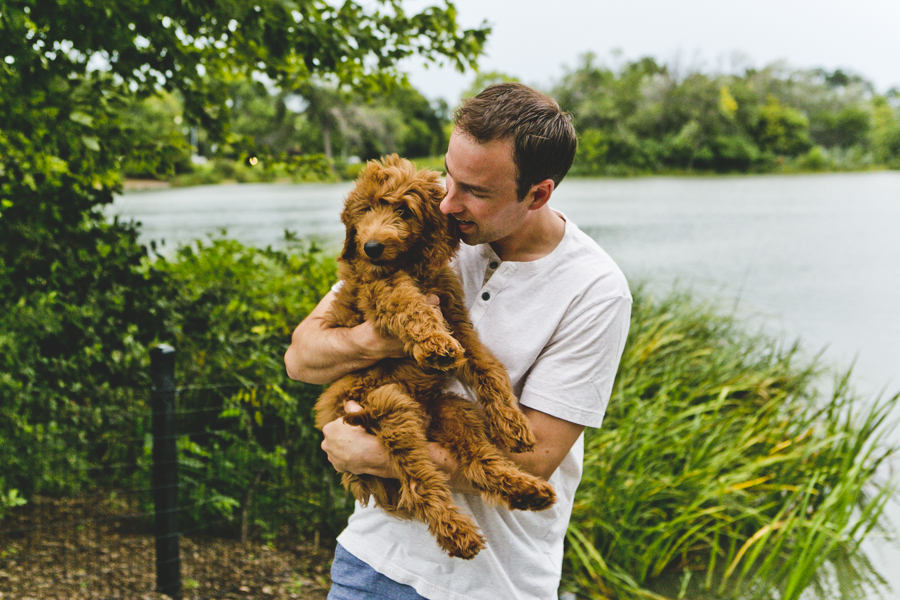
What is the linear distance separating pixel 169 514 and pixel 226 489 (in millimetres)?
683

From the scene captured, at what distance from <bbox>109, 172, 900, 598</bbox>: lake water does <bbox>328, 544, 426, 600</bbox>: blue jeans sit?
4.11 metres

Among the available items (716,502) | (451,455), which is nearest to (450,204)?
(451,455)

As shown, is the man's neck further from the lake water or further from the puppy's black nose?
the lake water

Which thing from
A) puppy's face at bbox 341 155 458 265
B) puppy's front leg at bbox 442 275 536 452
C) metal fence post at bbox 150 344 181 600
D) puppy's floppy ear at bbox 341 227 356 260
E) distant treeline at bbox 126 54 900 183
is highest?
distant treeline at bbox 126 54 900 183

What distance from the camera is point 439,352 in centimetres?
143

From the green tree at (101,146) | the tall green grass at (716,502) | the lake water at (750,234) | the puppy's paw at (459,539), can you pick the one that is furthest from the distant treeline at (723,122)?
the puppy's paw at (459,539)

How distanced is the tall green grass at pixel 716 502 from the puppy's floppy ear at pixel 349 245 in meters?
2.63

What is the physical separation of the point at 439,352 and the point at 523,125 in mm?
596

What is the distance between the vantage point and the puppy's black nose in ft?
5.08

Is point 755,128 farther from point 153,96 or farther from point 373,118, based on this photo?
point 153,96

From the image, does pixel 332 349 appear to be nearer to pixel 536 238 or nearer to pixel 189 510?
pixel 536 238

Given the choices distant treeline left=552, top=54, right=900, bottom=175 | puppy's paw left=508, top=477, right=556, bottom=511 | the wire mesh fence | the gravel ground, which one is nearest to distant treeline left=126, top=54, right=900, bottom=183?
distant treeline left=552, top=54, right=900, bottom=175

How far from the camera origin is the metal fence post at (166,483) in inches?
127

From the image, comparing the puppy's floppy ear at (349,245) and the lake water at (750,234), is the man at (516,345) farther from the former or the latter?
the lake water at (750,234)
